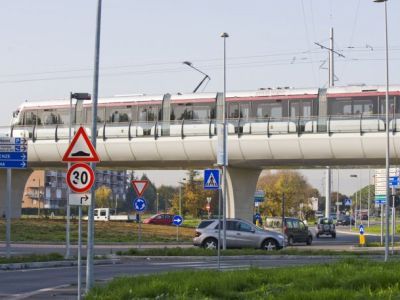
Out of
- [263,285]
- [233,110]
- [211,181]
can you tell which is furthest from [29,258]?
[233,110]

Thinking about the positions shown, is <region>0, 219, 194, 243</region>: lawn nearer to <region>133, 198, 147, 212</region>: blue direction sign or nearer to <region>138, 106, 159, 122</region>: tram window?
<region>138, 106, 159, 122</region>: tram window

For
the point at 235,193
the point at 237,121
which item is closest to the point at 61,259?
the point at 237,121

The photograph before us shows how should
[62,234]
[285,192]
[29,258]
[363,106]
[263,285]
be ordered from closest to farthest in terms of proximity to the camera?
[263,285]
[29,258]
[363,106]
[62,234]
[285,192]

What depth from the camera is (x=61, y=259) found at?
2695cm

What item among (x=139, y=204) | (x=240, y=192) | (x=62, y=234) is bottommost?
(x=62, y=234)

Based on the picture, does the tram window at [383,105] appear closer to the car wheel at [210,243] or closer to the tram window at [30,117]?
the car wheel at [210,243]

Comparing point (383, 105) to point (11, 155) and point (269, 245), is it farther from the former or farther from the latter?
point (11, 155)

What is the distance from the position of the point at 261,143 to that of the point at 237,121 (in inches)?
77.9

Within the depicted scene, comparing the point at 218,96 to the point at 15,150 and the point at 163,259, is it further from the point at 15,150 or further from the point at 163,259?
the point at 15,150

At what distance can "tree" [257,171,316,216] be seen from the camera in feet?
297

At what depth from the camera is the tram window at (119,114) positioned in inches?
1940

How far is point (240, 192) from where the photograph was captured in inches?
2089

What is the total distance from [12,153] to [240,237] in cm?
1343

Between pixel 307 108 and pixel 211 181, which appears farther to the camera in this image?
pixel 307 108
